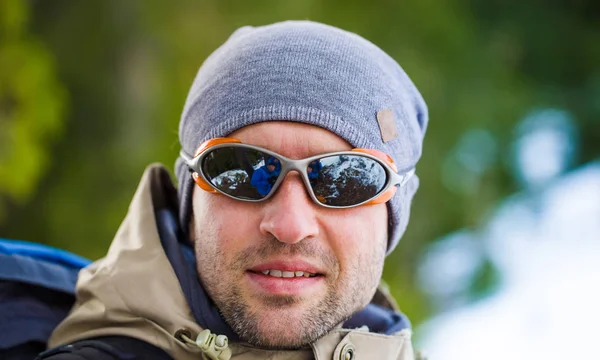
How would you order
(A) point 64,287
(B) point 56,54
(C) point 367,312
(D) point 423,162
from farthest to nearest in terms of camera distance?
(D) point 423,162, (B) point 56,54, (C) point 367,312, (A) point 64,287

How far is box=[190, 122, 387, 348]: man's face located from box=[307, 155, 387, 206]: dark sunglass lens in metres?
0.03

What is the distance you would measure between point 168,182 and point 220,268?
1.42 ft

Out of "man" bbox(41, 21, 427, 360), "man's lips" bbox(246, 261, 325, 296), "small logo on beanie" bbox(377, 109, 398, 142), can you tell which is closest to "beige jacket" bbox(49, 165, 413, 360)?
"man" bbox(41, 21, 427, 360)

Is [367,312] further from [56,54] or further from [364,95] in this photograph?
[56,54]

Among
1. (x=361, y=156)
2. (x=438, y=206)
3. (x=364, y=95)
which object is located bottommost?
(x=438, y=206)

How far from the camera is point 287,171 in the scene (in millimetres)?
1626

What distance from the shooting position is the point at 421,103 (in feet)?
6.72

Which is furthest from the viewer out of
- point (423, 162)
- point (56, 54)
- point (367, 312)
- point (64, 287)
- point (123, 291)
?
point (423, 162)

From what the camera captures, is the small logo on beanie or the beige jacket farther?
the small logo on beanie

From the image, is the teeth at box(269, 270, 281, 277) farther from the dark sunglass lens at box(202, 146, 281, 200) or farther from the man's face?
the dark sunglass lens at box(202, 146, 281, 200)

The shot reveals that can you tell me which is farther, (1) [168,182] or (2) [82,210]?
(2) [82,210]

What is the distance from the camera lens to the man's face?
1.64 meters

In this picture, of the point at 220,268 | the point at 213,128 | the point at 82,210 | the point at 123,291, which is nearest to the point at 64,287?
the point at 123,291

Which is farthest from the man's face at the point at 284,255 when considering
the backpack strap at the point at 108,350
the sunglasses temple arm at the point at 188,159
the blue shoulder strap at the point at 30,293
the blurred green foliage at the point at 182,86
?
the blurred green foliage at the point at 182,86
